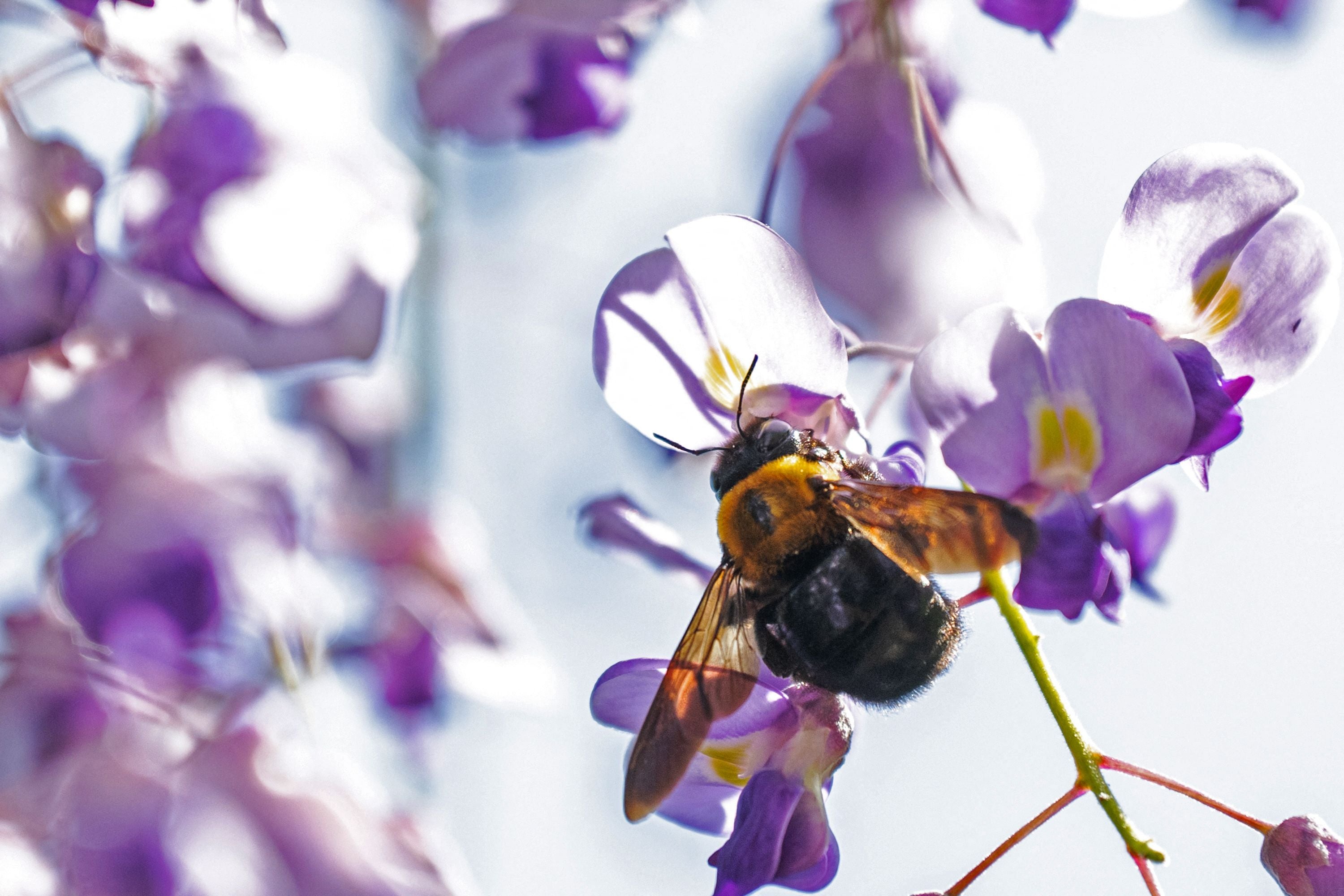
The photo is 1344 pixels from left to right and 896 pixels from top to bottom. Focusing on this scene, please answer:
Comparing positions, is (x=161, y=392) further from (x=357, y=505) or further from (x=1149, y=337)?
(x=1149, y=337)

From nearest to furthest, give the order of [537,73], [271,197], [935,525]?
[935,525]
[271,197]
[537,73]

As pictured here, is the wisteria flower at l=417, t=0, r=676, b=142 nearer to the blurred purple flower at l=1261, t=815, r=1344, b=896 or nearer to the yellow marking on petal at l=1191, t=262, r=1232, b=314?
the yellow marking on petal at l=1191, t=262, r=1232, b=314

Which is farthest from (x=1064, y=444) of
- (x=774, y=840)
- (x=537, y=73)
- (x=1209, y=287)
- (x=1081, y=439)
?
(x=537, y=73)

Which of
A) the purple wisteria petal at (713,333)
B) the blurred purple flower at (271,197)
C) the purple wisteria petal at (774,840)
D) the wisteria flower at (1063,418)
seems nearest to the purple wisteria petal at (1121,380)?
the wisteria flower at (1063,418)

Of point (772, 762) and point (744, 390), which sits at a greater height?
point (744, 390)

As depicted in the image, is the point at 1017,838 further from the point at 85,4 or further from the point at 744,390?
the point at 85,4

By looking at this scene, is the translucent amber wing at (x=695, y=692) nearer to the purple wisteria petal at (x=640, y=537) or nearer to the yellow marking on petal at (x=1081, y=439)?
the purple wisteria petal at (x=640, y=537)
